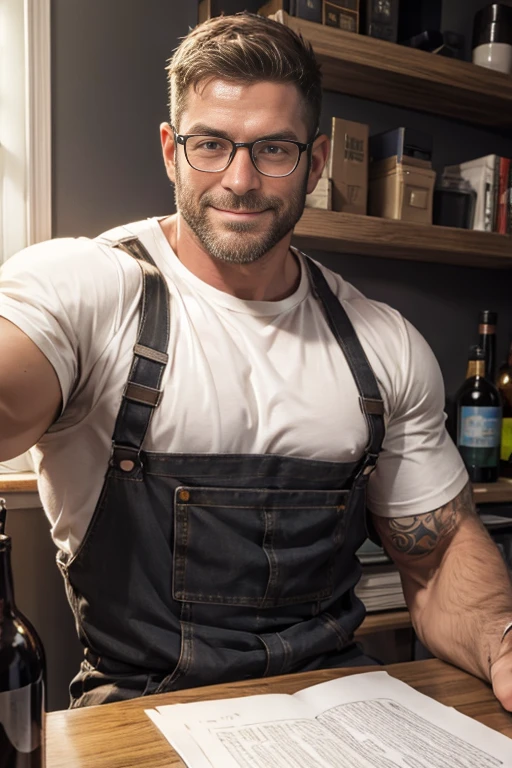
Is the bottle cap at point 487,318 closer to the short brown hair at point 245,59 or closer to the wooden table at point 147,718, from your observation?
the short brown hair at point 245,59

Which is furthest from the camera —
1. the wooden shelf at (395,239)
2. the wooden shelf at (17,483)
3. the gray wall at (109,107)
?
the wooden shelf at (395,239)

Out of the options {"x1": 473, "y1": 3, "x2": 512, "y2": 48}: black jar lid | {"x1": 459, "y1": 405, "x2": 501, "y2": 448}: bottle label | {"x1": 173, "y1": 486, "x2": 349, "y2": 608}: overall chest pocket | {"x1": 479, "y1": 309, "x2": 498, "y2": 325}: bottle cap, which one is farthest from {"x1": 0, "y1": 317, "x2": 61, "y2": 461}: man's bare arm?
{"x1": 473, "y1": 3, "x2": 512, "y2": 48}: black jar lid

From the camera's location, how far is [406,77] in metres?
2.01

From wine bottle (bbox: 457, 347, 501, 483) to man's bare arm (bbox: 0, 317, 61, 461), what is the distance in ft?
4.81

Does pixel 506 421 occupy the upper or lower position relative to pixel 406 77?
lower

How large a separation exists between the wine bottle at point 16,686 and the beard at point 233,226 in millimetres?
733

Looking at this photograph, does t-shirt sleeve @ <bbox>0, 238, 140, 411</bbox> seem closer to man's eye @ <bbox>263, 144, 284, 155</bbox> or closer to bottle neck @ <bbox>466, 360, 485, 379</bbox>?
man's eye @ <bbox>263, 144, 284, 155</bbox>

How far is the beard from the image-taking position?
1161 millimetres

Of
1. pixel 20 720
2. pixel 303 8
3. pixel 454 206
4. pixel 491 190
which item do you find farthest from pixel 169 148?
pixel 491 190

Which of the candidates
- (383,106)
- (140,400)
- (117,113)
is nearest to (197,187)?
(140,400)

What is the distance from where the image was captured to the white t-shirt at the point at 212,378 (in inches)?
39.8

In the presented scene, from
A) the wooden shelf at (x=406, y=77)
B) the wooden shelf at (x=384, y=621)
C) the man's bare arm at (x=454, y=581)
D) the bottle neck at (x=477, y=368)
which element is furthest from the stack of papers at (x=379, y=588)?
the wooden shelf at (x=406, y=77)

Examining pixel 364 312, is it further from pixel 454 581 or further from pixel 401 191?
pixel 401 191

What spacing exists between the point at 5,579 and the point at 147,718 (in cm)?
32
